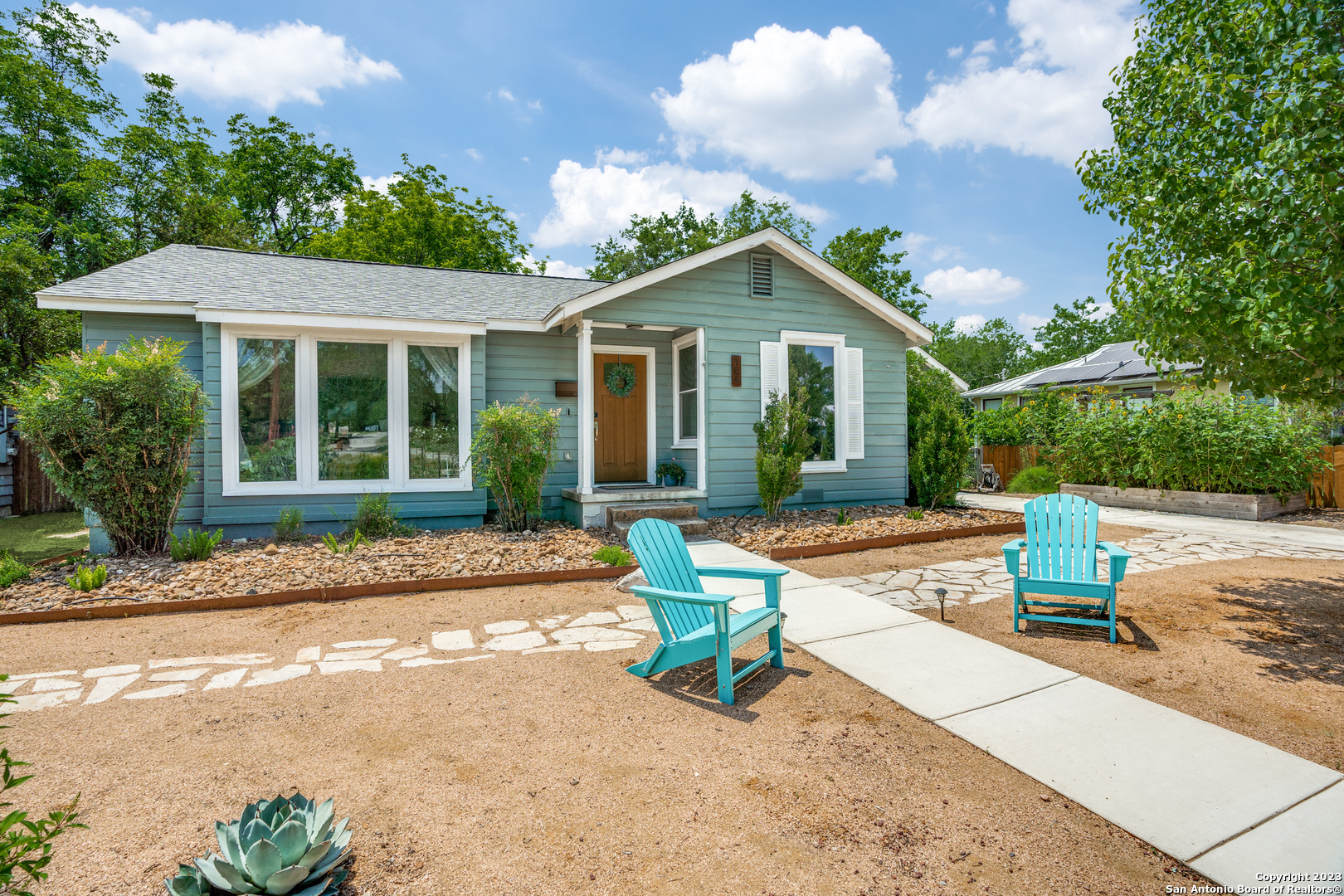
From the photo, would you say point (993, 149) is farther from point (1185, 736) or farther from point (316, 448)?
point (316, 448)

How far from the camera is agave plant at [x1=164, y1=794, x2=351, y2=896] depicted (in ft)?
5.51

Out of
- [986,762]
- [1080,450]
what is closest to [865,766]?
[986,762]

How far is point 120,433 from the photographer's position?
5.63m

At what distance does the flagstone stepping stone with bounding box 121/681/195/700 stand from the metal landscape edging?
1655 millimetres

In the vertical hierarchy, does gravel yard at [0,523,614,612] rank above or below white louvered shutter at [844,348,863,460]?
below

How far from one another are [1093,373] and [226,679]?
19082 millimetres

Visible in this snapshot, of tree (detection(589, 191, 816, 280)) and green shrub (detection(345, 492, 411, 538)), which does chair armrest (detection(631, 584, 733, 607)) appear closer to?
green shrub (detection(345, 492, 411, 538))

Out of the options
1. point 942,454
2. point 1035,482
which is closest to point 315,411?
point 942,454

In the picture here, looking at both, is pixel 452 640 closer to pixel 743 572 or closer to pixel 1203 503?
pixel 743 572

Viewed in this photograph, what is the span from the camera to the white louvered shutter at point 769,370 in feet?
28.1

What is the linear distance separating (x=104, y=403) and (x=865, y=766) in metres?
6.96

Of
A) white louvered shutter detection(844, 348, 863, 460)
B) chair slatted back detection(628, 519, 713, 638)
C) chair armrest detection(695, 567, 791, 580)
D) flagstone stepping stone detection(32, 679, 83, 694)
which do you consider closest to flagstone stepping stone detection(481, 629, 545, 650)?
chair slatted back detection(628, 519, 713, 638)

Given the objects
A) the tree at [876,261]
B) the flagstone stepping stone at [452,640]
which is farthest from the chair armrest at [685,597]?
the tree at [876,261]

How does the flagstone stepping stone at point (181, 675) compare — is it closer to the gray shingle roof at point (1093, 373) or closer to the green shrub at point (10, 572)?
the green shrub at point (10, 572)
